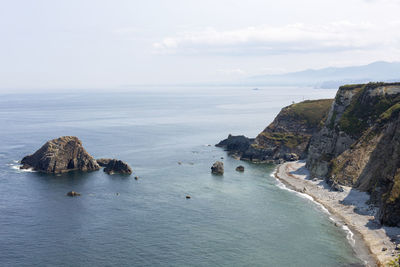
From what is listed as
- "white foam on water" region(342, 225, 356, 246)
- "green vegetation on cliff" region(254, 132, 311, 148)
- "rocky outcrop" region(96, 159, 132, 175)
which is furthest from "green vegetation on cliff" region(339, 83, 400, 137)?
"rocky outcrop" region(96, 159, 132, 175)

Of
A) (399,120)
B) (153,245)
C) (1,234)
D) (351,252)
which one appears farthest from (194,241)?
(399,120)

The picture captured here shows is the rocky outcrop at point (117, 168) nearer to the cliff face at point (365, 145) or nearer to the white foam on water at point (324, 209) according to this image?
the white foam on water at point (324, 209)

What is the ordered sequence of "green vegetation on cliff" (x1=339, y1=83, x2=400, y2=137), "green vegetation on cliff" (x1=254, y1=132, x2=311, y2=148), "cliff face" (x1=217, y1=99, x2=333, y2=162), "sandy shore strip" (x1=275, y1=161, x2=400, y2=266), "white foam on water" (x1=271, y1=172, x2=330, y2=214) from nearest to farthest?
"sandy shore strip" (x1=275, y1=161, x2=400, y2=266)
"white foam on water" (x1=271, y1=172, x2=330, y2=214)
"green vegetation on cliff" (x1=339, y1=83, x2=400, y2=137)
"cliff face" (x1=217, y1=99, x2=333, y2=162)
"green vegetation on cliff" (x1=254, y1=132, x2=311, y2=148)

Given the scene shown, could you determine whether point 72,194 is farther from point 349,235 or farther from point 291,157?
point 291,157

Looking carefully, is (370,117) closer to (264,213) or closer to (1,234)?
(264,213)

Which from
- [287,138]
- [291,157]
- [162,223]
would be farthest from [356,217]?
[287,138]

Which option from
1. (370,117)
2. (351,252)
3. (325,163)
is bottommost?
(351,252)

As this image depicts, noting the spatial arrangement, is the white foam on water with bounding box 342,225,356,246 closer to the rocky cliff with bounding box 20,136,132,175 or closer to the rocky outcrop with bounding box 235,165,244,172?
the rocky outcrop with bounding box 235,165,244,172
